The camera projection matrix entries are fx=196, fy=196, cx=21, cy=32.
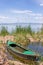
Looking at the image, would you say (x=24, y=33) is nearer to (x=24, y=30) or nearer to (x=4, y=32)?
(x=24, y=30)

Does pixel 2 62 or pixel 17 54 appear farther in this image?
pixel 17 54

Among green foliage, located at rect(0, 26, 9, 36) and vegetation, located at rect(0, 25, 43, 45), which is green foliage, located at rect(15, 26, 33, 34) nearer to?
vegetation, located at rect(0, 25, 43, 45)

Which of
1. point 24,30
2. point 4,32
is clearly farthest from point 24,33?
point 4,32

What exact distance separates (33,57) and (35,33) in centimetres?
1348

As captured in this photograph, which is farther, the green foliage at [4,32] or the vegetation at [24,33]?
the green foliage at [4,32]

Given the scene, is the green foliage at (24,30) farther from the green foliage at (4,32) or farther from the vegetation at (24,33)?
the green foliage at (4,32)

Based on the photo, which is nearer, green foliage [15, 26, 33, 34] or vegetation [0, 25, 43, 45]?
vegetation [0, 25, 43, 45]

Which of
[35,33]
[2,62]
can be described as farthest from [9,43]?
[2,62]

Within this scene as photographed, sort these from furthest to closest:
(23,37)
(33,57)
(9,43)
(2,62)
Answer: (23,37) < (9,43) < (33,57) < (2,62)

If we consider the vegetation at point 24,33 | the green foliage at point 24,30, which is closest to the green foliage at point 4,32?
the vegetation at point 24,33

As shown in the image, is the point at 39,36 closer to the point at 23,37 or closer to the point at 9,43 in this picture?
the point at 23,37

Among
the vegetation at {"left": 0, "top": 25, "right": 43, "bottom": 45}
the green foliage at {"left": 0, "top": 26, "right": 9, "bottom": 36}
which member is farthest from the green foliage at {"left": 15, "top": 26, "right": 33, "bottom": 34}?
the green foliage at {"left": 0, "top": 26, "right": 9, "bottom": 36}

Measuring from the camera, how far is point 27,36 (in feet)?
94.1

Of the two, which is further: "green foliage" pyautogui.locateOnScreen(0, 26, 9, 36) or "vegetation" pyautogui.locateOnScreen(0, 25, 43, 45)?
"green foliage" pyautogui.locateOnScreen(0, 26, 9, 36)
